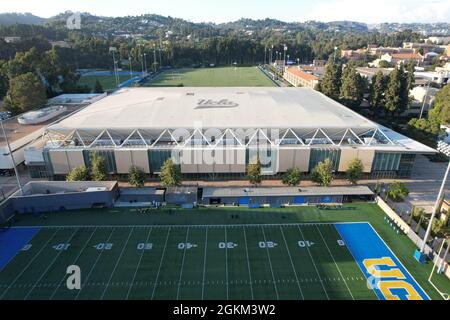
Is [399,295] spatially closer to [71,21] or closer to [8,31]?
[8,31]

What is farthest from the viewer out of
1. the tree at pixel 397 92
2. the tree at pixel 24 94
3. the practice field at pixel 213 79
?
the practice field at pixel 213 79

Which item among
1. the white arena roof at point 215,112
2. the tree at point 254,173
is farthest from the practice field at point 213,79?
the tree at point 254,173

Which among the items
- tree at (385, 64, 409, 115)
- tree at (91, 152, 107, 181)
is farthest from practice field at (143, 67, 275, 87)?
tree at (91, 152, 107, 181)

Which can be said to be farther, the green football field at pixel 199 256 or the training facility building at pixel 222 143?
the training facility building at pixel 222 143

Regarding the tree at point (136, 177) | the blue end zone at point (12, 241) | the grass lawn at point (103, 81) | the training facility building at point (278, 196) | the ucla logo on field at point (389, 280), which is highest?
the grass lawn at point (103, 81)

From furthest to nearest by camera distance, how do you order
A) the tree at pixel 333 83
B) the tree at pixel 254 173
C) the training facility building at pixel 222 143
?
the tree at pixel 333 83, the training facility building at pixel 222 143, the tree at pixel 254 173

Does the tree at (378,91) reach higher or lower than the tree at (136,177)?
higher

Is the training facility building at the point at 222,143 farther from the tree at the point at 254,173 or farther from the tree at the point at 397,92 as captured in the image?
the tree at the point at 397,92

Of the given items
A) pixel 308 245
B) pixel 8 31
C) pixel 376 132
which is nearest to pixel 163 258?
pixel 308 245
